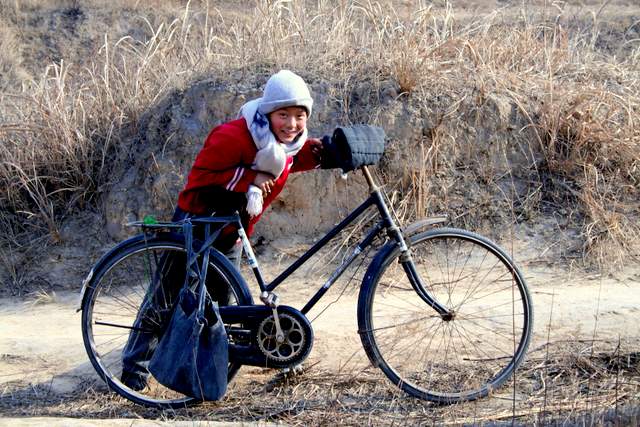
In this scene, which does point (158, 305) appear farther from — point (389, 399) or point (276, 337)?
point (389, 399)

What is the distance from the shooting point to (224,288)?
448 centimetres

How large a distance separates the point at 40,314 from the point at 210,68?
2463 mm

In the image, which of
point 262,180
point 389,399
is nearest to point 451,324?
point 389,399

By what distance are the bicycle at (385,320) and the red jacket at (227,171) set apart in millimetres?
106

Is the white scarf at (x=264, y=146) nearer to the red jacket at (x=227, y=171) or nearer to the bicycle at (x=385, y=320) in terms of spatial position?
the red jacket at (x=227, y=171)

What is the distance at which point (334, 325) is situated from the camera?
540 centimetres

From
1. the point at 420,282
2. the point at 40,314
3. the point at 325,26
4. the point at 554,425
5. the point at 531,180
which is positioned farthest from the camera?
the point at 325,26

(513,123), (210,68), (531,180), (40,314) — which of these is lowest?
(40,314)

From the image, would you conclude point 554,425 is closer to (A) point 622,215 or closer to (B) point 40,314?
(A) point 622,215

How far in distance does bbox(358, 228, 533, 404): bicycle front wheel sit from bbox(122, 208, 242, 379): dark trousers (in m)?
0.83

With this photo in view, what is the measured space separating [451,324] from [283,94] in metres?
1.64

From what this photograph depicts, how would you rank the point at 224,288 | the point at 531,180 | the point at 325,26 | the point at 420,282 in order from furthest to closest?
1. the point at 325,26
2. the point at 531,180
3. the point at 224,288
4. the point at 420,282

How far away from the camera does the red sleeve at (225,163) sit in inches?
164

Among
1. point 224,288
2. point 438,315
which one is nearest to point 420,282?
point 438,315
